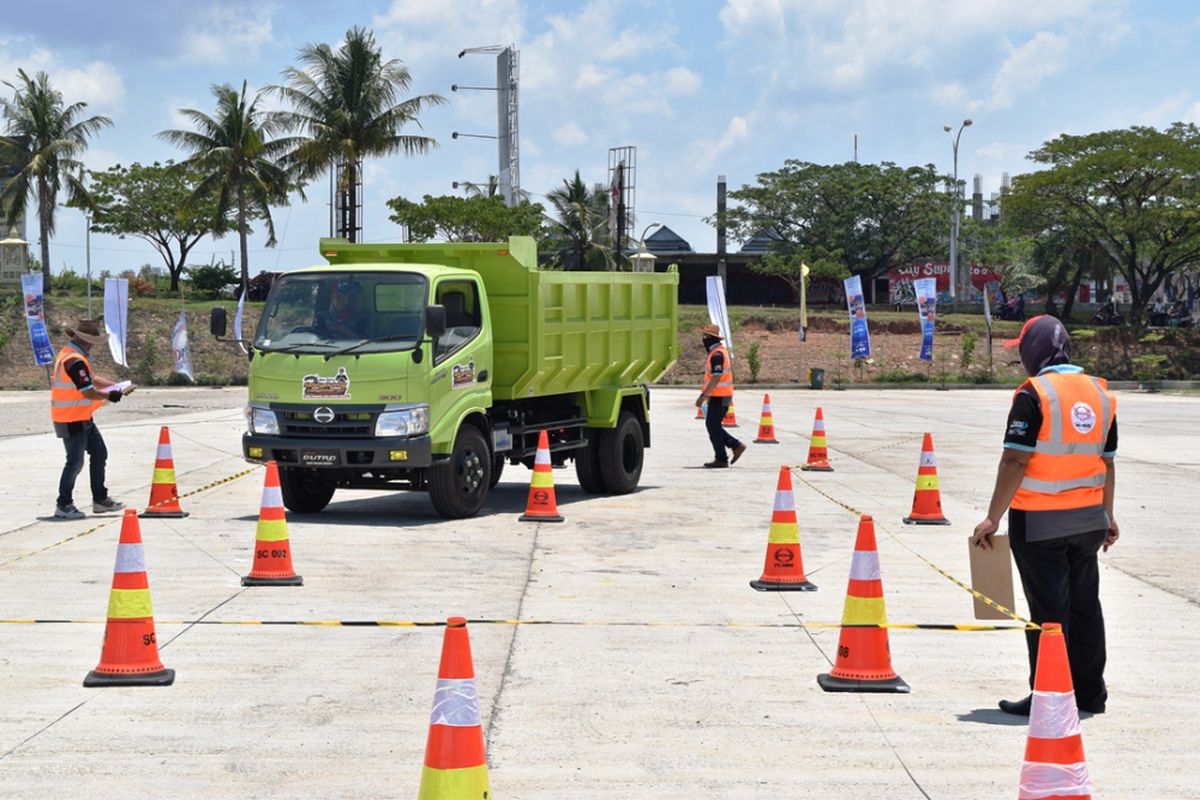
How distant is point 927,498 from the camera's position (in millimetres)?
15203

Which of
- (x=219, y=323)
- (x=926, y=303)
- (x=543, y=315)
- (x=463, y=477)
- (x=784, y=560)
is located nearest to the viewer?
(x=784, y=560)

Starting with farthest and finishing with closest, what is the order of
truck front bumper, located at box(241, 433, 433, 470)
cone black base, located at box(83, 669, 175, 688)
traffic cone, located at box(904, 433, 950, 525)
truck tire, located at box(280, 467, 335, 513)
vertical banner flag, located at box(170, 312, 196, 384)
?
vertical banner flag, located at box(170, 312, 196, 384), truck tire, located at box(280, 467, 335, 513), traffic cone, located at box(904, 433, 950, 525), truck front bumper, located at box(241, 433, 433, 470), cone black base, located at box(83, 669, 175, 688)

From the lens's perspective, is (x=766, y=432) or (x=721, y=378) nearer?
(x=721, y=378)

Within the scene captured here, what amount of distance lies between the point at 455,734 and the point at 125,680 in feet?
11.2

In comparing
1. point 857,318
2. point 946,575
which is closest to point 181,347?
point 857,318

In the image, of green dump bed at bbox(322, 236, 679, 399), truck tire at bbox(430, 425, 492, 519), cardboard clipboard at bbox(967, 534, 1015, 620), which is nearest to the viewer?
cardboard clipboard at bbox(967, 534, 1015, 620)

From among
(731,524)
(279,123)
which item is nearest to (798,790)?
(731,524)

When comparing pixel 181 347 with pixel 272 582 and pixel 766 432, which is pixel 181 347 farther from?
pixel 272 582

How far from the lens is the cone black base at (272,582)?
1094 centimetres

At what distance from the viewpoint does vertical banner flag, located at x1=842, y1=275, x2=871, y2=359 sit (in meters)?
51.6

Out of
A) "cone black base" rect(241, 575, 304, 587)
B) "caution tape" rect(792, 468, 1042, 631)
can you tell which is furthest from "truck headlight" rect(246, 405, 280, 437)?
"caution tape" rect(792, 468, 1042, 631)

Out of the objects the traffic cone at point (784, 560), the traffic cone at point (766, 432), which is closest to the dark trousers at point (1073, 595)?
the traffic cone at point (784, 560)

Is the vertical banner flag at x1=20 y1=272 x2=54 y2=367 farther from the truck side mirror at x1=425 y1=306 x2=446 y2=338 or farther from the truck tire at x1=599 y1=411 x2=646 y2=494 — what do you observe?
the truck side mirror at x1=425 y1=306 x2=446 y2=338

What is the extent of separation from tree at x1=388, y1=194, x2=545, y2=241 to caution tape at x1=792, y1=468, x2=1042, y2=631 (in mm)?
51054
